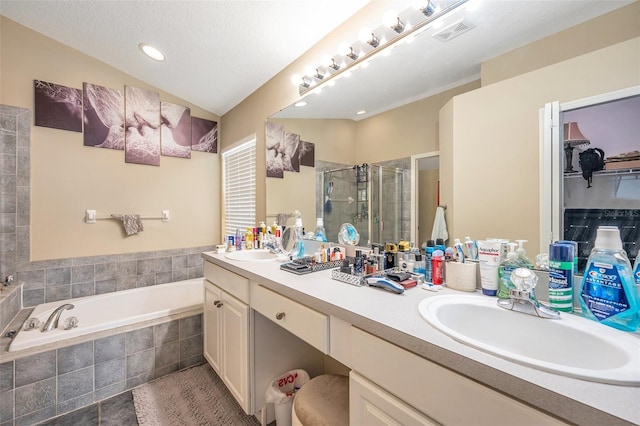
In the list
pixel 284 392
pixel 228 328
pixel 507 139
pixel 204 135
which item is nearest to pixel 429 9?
pixel 507 139

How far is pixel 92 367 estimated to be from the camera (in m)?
1.70

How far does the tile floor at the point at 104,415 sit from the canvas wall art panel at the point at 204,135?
2.28 m

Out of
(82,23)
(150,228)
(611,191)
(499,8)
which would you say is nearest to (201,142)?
(150,228)

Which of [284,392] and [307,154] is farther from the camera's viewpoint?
[307,154]

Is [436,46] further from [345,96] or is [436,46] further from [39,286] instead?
[39,286]

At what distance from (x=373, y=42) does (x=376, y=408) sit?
64.7 inches

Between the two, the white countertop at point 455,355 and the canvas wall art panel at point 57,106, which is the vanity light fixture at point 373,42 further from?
the canvas wall art panel at point 57,106

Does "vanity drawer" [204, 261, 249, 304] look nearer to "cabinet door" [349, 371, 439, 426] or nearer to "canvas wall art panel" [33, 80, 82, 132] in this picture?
"cabinet door" [349, 371, 439, 426]

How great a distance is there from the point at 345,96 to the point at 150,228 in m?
2.27

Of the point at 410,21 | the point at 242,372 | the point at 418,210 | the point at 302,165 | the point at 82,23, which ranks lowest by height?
the point at 242,372

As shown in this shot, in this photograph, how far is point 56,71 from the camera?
221 cm

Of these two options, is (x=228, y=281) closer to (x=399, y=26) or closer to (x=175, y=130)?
(x=399, y=26)

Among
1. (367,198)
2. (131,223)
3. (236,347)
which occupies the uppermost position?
(367,198)

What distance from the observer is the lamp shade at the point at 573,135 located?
2.84 ft
